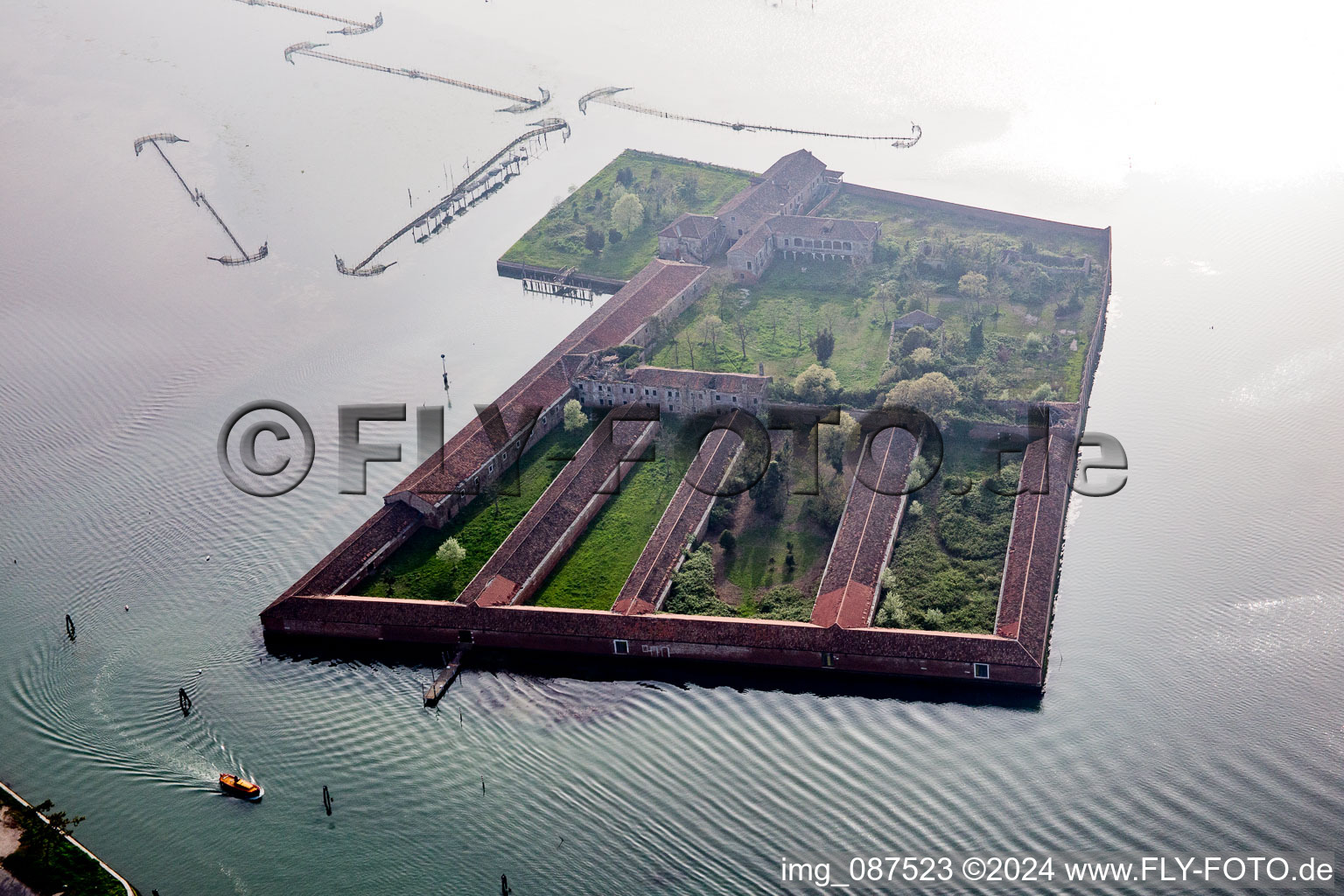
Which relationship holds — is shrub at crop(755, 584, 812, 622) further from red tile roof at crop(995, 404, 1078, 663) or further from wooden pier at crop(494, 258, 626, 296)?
wooden pier at crop(494, 258, 626, 296)

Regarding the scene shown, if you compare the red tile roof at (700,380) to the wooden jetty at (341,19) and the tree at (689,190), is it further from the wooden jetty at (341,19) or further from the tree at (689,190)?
the wooden jetty at (341,19)

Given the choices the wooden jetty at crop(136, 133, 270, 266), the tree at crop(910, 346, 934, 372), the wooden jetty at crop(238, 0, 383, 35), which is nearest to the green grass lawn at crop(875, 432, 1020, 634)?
the tree at crop(910, 346, 934, 372)

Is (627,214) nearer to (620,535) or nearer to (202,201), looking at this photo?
(202,201)

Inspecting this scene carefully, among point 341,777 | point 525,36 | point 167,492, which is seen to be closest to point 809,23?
point 525,36

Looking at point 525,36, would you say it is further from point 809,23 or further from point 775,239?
point 775,239

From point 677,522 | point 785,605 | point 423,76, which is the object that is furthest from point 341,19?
point 785,605

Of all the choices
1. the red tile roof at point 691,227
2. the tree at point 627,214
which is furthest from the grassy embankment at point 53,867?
the tree at point 627,214

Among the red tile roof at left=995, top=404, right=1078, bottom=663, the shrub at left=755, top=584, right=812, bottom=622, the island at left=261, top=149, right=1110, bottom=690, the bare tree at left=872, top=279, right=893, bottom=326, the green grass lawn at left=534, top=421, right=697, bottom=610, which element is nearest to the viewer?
the red tile roof at left=995, top=404, right=1078, bottom=663
